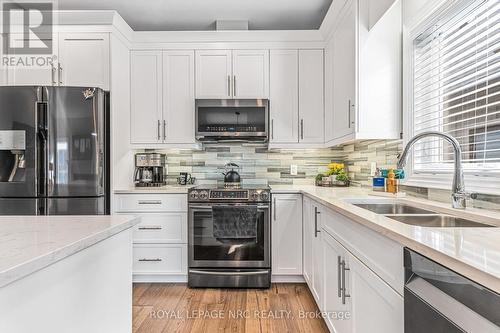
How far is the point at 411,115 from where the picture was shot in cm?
224

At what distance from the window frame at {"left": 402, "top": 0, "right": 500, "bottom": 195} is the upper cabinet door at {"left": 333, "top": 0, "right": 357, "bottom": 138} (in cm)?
35

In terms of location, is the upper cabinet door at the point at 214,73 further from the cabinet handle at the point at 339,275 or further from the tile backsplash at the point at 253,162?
the cabinet handle at the point at 339,275

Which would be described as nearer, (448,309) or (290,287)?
(448,309)

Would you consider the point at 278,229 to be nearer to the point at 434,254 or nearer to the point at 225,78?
the point at 225,78

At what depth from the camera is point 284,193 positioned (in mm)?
2969

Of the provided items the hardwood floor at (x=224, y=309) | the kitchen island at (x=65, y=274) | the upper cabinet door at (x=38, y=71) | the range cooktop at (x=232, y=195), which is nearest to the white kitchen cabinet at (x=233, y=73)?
the range cooktop at (x=232, y=195)

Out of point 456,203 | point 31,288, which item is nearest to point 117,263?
point 31,288

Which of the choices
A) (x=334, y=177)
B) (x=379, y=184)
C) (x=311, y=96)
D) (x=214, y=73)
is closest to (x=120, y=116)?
(x=214, y=73)

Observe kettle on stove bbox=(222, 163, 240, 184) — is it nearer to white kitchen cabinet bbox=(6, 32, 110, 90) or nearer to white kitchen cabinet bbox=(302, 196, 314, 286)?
white kitchen cabinet bbox=(302, 196, 314, 286)

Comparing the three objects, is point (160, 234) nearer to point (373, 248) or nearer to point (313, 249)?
point (313, 249)

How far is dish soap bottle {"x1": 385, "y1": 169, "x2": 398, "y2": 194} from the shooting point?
2295 mm

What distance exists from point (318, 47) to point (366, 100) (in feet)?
3.74

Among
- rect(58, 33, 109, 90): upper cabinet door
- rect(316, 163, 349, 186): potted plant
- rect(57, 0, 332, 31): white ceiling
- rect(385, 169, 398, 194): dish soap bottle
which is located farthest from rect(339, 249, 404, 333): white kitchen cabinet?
rect(58, 33, 109, 90): upper cabinet door

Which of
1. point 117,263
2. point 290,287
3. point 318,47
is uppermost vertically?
point 318,47
